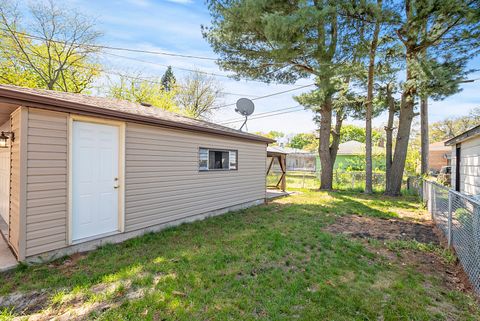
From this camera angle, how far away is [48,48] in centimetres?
1641

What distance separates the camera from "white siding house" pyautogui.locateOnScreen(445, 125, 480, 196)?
18.9 ft

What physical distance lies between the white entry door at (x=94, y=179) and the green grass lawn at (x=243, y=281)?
19.5 inches

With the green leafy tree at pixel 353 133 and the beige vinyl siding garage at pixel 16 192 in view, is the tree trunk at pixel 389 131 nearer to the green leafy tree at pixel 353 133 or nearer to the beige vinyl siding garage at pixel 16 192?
the beige vinyl siding garage at pixel 16 192

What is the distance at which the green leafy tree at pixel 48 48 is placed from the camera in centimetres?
1491

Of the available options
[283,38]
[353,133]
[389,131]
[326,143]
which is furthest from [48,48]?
[353,133]

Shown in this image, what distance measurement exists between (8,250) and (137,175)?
7.48ft

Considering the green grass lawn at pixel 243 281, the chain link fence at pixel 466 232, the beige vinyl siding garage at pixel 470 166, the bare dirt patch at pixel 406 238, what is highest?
the beige vinyl siding garage at pixel 470 166

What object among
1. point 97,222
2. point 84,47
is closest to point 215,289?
point 97,222

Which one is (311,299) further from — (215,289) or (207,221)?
(207,221)

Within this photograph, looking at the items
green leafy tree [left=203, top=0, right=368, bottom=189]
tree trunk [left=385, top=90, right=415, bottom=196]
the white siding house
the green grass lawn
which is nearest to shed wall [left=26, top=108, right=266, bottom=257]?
the green grass lawn

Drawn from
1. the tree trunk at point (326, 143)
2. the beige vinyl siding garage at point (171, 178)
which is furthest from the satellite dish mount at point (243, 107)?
the tree trunk at point (326, 143)

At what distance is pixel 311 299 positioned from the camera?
2.77 meters

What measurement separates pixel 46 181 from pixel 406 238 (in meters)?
6.99

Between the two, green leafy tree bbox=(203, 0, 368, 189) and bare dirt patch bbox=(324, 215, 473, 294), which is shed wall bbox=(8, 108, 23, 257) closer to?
bare dirt patch bbox=(324, 215, 473, 294)
